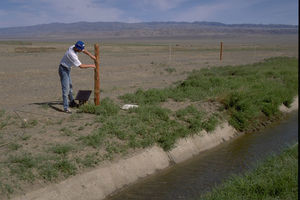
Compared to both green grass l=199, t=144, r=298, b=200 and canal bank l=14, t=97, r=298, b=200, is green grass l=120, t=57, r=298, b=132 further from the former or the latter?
green grass l=199, t=144, r=298, b=200

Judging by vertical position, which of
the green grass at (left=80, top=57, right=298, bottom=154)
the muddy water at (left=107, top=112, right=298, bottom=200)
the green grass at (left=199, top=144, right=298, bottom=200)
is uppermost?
the green grass at (left=80, top=57, right=298, bottom=154)

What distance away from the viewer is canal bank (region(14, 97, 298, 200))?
6.80m

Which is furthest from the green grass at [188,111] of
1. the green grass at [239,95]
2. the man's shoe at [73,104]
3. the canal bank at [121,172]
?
the man's shoe at [73,104]

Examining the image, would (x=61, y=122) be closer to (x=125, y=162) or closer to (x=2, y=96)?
(x=125, y=162)

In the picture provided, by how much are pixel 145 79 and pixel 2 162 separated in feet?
44.1

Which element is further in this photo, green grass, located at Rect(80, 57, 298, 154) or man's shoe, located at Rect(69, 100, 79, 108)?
man's shoe, located at Rect(69, 100, 79, 108)

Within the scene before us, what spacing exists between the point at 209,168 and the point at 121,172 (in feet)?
7.75

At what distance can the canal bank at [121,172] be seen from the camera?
6.80 meters

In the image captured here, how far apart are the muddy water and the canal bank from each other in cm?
18

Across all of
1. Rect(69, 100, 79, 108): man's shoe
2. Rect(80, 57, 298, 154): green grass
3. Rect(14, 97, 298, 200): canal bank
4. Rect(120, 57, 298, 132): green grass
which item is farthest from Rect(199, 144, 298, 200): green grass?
Rect(69, 100, 79, 108): man's shoe

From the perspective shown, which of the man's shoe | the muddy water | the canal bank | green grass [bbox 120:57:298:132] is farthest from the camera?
green grass [bbox 120:57:298:132]

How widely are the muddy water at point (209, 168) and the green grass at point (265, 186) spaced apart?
42.1 inches

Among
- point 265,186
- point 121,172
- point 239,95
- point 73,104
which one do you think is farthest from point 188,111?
point 265,186

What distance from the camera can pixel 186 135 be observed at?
9.95 m
